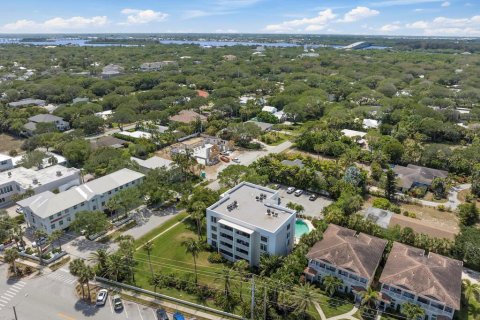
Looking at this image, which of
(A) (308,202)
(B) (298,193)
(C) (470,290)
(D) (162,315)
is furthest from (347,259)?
(B) (298,193)

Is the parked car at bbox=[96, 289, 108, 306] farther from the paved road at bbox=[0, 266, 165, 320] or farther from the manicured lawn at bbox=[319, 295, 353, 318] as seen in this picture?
the manicured lawn at bbox=[319, 295, 353, 318]

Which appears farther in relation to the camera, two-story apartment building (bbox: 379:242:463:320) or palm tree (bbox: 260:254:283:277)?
palm tree (bbox: 260:254:283:277)

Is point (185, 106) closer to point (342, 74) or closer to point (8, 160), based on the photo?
point (8, 160)

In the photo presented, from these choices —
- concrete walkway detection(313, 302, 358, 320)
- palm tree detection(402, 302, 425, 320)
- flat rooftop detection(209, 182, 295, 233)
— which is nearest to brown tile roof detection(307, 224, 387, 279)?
concrete walkway detection(313, 302, 358, 320)

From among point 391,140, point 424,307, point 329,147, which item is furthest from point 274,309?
point 391,140

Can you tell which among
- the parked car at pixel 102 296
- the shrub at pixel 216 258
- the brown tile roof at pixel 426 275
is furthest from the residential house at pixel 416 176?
the parked car at pixel 102 296

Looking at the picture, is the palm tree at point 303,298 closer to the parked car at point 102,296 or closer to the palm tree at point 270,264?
the palm tree at point 270,264
